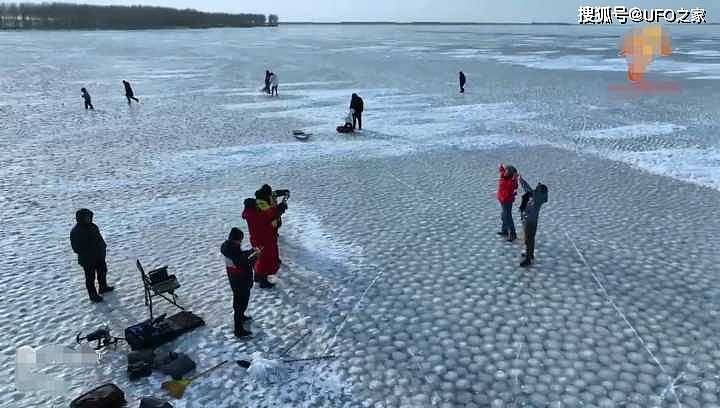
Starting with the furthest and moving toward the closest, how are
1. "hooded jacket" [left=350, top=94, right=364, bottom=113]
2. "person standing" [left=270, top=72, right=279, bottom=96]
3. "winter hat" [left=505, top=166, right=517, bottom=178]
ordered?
1. "person standing" [left=270, top=72, right=279, bottom=96]
2. "hooded jacket" [left=350, top=94, right=364, bottom=113]
3. "winter hat" [left=505, top=166, right=517, bottom=178]

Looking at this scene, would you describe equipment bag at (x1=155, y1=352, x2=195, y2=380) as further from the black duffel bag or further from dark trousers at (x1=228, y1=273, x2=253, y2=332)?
dark trousers at (x1=228, y1=273, x2=253, y2=332)

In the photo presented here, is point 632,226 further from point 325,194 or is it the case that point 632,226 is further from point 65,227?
point 65,227

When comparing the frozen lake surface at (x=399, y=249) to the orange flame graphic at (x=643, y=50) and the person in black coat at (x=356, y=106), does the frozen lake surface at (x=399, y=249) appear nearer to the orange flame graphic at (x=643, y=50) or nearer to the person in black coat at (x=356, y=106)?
the person in black coat at (x=356, y=106)

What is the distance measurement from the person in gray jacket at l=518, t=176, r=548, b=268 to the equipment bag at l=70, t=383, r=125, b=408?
5.53 meters

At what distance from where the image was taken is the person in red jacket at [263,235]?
23.7ft

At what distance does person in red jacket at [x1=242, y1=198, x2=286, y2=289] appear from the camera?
23.7ft

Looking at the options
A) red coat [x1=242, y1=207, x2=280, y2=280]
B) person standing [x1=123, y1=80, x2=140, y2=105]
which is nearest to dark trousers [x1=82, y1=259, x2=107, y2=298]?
red coat [x1=242, y1=207, x2=280, y2=280]

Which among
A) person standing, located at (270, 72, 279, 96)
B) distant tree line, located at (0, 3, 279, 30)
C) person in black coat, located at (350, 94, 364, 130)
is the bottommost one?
person in black coat, located at (350, 94, 364, 130)

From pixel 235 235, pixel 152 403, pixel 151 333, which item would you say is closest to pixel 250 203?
pixel 235 235

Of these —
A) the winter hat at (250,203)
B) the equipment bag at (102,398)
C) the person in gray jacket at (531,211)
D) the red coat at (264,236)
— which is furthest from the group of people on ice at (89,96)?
the person in gray jacket at (531,211)

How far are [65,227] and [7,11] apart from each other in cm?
16807

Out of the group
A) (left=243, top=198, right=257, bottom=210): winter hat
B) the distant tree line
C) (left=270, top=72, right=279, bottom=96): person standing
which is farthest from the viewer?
the distant tree line

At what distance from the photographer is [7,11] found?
143 metres

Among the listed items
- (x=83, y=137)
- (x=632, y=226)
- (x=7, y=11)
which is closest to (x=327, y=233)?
(x=632, y=226)
